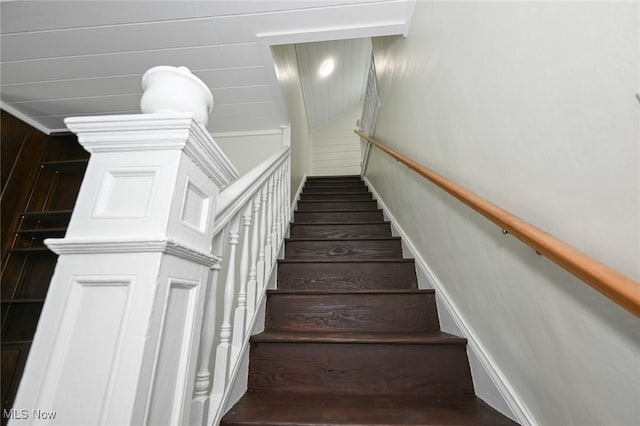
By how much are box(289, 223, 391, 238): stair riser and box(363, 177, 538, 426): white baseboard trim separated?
524 mm

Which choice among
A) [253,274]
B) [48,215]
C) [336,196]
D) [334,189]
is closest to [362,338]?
[253,274]

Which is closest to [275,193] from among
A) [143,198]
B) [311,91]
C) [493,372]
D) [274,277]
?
[274,277]

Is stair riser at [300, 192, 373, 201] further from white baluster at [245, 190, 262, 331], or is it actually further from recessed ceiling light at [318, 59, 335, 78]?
recessed ceiling light at [318, 59, 335, 78]

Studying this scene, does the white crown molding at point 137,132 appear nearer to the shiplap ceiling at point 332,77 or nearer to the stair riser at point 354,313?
the stair riser at point 354,313

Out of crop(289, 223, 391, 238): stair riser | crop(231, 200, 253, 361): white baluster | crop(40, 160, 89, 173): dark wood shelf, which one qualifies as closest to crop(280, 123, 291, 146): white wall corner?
crop(289, 223, 391, 238): stair riser

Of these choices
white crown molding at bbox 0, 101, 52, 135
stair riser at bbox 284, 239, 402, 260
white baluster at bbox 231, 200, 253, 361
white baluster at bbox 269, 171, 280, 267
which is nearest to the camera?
white baluster at bbox 231, 200, 253, 361

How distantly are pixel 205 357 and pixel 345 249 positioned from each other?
3.79 feet

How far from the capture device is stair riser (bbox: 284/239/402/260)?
174 centimetres

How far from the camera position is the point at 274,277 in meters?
1.50

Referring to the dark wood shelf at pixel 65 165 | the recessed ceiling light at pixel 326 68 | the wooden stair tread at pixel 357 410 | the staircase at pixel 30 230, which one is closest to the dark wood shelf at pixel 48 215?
the staircase at pixel 30 230

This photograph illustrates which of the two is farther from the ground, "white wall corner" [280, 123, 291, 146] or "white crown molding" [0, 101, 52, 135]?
"white wall corner" [280, 123, 291, 146]

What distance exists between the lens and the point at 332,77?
4.05 m

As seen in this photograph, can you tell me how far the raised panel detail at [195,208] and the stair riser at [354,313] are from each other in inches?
30.1

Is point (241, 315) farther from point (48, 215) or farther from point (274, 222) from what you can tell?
point (48, 215)
